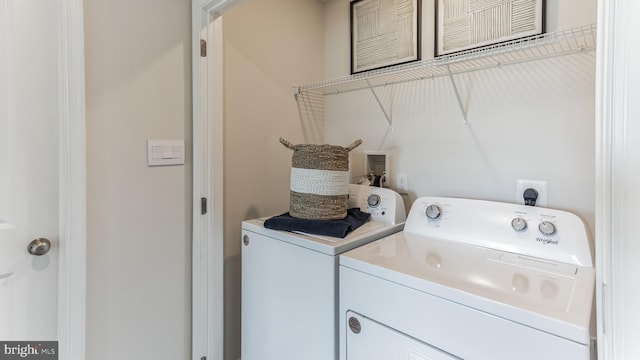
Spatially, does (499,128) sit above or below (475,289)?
above

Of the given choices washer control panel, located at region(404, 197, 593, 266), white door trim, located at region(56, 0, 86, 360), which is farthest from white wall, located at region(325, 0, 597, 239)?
white door trim, located at region(56, 0, 86, 360)

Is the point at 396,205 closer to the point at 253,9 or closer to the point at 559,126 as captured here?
the point at 559,126

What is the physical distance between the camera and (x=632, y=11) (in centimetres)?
45

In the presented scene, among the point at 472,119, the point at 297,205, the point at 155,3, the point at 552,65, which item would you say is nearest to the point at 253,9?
the point at 155,3

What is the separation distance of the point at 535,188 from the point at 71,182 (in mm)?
1882

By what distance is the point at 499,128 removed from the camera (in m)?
1.45

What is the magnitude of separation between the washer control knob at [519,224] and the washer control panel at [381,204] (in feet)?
1.68

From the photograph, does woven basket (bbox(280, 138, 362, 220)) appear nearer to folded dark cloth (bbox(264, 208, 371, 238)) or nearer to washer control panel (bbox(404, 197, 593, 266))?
folded dark cloth (bbox(264, 208, 371, 238))

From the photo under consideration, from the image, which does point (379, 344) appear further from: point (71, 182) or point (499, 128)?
point (71, 182)

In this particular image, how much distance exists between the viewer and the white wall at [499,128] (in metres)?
1.25

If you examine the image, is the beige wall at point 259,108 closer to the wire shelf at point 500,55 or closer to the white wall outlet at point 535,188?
the wire shelf at point 500,55

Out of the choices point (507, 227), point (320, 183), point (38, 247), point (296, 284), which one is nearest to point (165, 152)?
point (38, 247)

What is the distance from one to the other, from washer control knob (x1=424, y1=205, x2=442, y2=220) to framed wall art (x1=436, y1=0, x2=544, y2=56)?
31.9 inches

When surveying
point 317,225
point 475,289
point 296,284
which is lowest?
point 296,284
